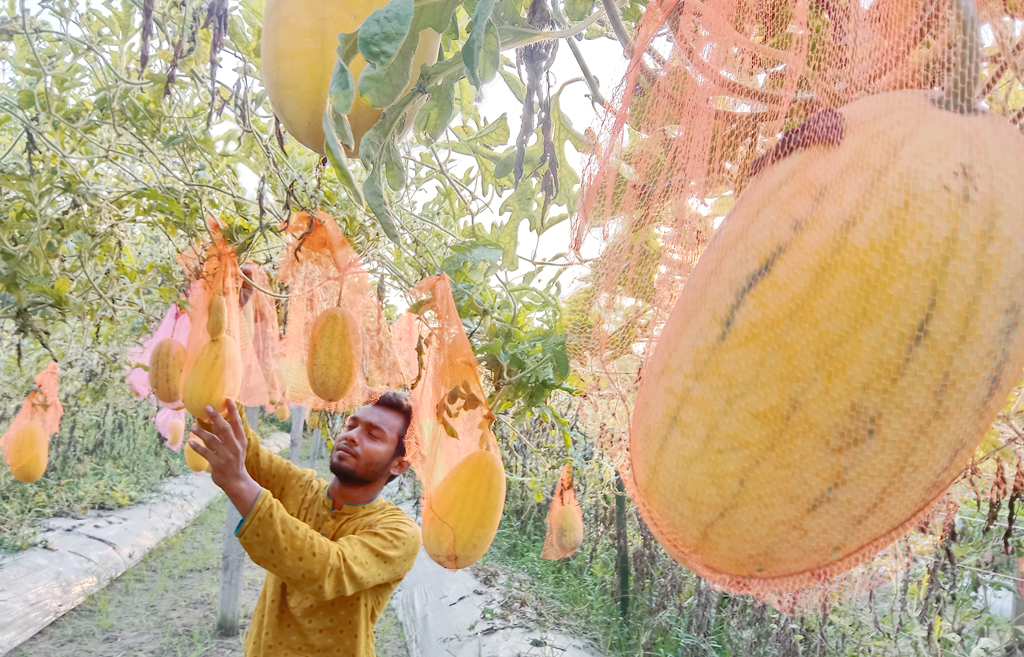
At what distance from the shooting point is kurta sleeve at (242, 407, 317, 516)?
2.22 metres

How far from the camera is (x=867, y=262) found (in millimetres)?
487

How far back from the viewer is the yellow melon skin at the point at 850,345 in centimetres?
48

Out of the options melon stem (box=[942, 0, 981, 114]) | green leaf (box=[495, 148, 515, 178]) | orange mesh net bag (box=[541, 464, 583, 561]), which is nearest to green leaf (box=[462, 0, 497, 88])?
melon stem (box=[942, 0, 981, 114])

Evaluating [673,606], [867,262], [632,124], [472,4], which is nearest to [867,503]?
[867,262]

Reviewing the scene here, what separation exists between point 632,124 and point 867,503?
0.48 metres

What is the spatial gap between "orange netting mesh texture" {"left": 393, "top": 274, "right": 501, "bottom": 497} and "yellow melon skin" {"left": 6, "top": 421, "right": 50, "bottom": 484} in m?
2.39

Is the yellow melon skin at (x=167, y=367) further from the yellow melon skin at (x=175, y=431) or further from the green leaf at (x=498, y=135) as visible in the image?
the yellow melon skin at (x=175, y=431)

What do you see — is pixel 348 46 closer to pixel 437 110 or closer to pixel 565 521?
pixel 437 110

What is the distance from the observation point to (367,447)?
2.18m

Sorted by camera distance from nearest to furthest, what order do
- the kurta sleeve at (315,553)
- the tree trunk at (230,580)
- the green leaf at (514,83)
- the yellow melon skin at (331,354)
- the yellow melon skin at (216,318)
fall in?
the green leaf at (514,83) → the kurta sleeve at (315,553) → the yellow melon skin at (331,354) → the yellow melon skin at (216,318) → the tree trunk at (230,580)

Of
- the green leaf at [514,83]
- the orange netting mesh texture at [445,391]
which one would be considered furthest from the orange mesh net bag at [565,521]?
the green leaf at [514,83]

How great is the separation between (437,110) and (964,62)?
58 cm

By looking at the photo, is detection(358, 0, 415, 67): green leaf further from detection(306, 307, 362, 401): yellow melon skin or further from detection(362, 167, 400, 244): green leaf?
detection(306, 307, 362, 401): yellow melon skin

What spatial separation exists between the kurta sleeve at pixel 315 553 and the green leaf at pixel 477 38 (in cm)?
129
